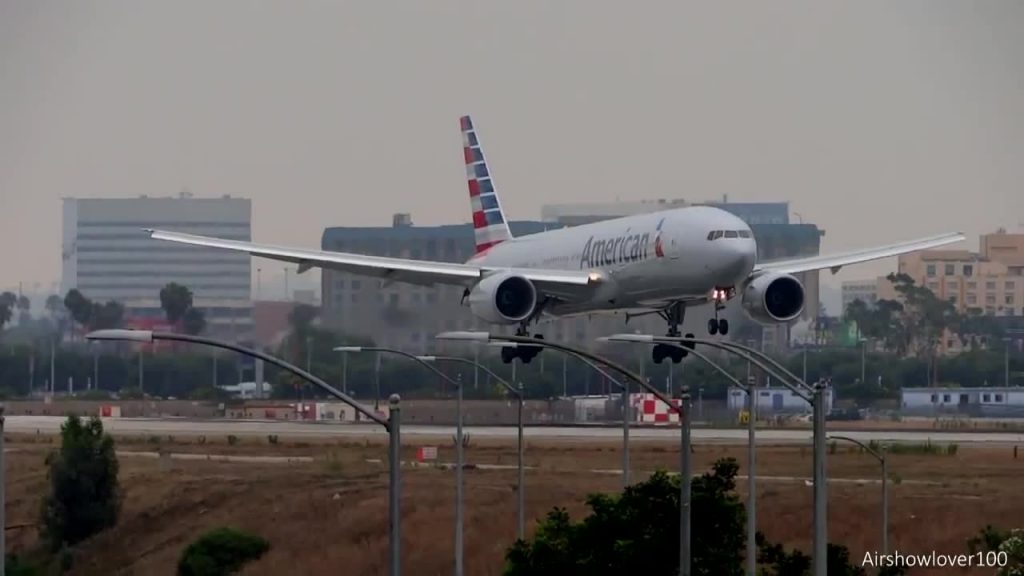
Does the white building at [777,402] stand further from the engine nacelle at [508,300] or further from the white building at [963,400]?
the engine nacelle at [508,300]

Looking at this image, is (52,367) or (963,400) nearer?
(52,367)

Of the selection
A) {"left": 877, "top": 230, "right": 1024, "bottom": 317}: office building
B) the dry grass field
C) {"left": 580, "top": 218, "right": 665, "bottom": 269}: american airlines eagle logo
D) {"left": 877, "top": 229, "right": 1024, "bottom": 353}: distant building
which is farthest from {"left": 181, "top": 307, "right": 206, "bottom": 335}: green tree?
{"left": 877, "top": 230, "right": 1024, "bottom": 317}: office building

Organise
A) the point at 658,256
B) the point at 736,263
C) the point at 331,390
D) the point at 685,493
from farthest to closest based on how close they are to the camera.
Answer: the point at 658,256
the point at 736,263
the point at 685,493
the point at 331,390

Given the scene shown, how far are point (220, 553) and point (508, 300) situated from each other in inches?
535

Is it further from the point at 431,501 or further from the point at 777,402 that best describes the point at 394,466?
the point at 777,402

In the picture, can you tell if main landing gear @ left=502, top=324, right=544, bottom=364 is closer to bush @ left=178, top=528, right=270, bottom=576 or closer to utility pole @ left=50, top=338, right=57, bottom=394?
bush @ left=178, top=528, right=270, bottom=576

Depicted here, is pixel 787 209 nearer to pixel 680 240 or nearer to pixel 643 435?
pixel 643 435

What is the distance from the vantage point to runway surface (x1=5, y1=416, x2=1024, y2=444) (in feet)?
305

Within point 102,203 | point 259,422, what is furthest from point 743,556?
point 102,203

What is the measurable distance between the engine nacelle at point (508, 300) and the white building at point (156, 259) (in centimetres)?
3636

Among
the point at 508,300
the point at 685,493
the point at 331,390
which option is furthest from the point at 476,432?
the point at 331,390

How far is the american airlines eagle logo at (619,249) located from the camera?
72562mm

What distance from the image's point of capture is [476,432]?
325 feet

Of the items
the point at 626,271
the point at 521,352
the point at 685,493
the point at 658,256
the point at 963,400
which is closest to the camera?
the point at 685,493
